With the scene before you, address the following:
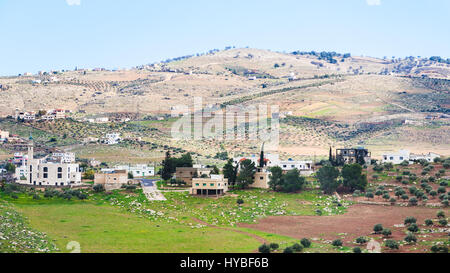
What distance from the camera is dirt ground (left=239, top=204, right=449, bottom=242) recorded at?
151 feet

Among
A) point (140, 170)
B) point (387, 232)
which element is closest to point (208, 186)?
point (140, 170)

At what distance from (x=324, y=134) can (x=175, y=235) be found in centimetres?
7509

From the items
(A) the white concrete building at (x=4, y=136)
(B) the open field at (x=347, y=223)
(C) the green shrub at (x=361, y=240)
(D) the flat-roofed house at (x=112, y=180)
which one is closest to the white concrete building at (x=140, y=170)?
(D) the flat-roofed house at (x=112, y=180)

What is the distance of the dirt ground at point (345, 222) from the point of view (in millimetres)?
46000

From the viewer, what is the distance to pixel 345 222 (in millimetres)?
50062

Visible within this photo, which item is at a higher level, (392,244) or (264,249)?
(392,244)

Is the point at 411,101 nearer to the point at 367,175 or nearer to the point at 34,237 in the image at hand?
the point at 367,175

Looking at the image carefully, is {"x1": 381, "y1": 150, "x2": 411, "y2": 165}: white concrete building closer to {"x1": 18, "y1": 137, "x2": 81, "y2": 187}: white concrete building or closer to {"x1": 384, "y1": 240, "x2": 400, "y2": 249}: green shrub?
{"x1": 18, "y1": 137, "x2": 81, "y2": 187}: white concrete building

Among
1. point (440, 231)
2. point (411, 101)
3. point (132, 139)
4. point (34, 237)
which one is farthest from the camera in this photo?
point (411, 101)

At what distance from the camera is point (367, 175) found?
6688 centimetres

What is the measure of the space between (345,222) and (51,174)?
2920 cm

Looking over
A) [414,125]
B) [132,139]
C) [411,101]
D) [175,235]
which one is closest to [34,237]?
[175,235]

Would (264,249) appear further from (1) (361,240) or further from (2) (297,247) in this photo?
(1) (361,240)

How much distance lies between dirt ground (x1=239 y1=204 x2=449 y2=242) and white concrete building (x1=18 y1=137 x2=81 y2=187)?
22.4 metres
